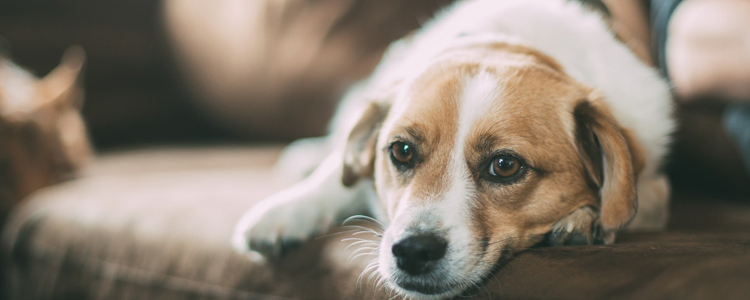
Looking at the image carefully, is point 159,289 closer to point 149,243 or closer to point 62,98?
point 149,243

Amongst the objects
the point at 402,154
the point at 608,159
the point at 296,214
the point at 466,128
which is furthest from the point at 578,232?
the point at 296,214

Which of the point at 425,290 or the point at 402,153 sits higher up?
the point at 402,153

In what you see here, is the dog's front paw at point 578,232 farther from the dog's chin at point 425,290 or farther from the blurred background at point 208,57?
the blurred background at point 208,57

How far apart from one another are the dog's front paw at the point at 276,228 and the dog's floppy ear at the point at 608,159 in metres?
0.68

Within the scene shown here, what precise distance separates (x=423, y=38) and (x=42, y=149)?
149 centimetres

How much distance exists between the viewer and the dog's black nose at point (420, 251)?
3.40 ft

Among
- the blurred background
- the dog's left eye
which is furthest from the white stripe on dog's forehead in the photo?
the blurred background

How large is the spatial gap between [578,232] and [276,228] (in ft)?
2.29

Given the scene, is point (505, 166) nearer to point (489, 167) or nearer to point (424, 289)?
point (489, 167)

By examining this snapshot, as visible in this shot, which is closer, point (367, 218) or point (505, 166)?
point (505, 166)

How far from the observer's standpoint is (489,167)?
3.85ft

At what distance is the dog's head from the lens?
1.07 metres

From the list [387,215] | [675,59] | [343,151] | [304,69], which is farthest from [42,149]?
[675,59]

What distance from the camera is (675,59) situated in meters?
1.62
